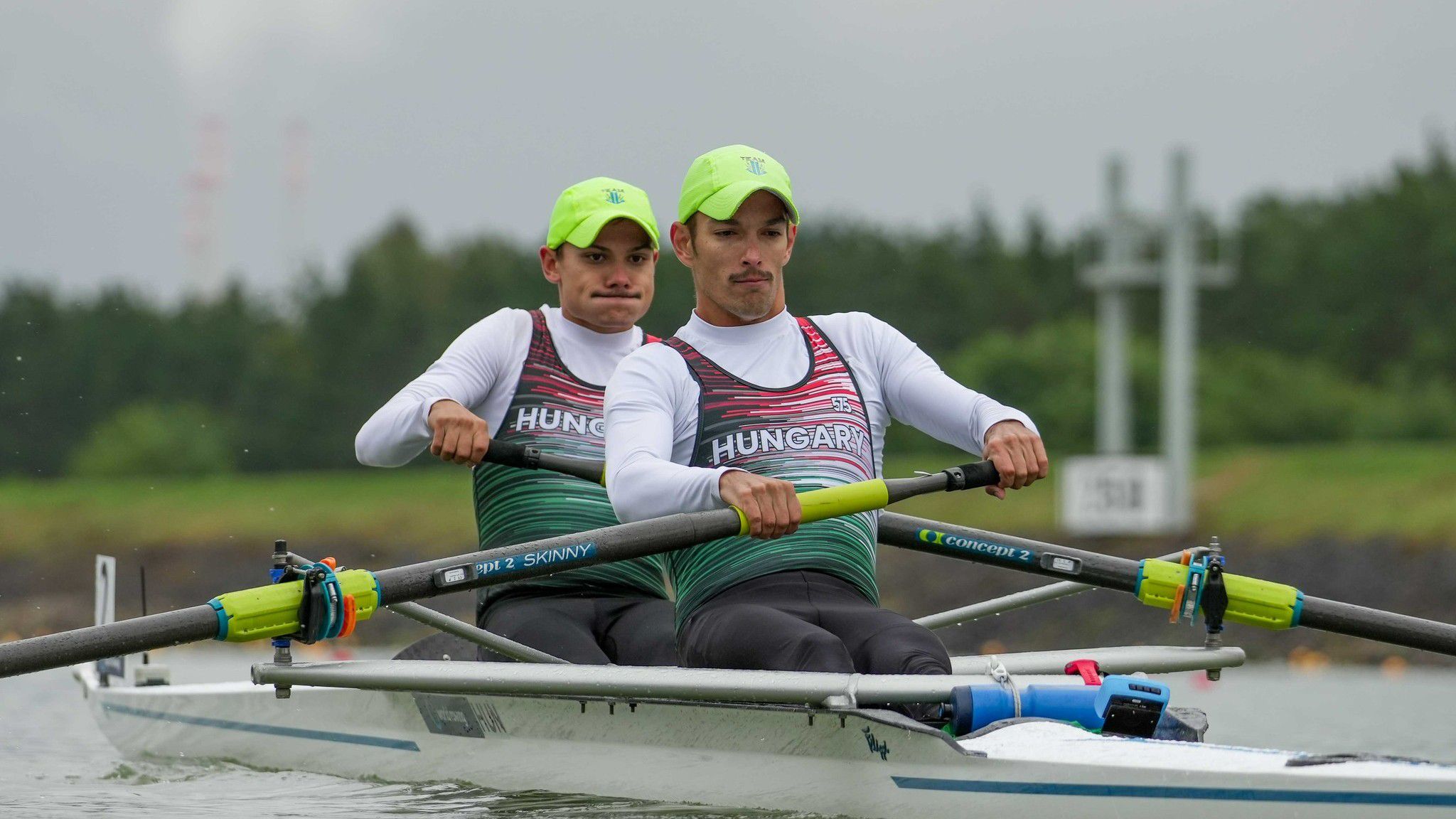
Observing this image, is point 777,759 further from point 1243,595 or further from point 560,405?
point 560,405

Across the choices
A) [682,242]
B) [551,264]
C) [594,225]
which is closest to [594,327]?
[551,264]

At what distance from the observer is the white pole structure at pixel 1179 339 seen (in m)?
25.8

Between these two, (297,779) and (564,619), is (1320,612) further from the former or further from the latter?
(297,779)

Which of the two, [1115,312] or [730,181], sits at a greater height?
[1115,312]

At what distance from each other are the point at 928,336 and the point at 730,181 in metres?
45.8

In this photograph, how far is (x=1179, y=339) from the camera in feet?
84.9

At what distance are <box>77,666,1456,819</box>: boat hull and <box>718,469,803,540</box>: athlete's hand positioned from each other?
17.8 inches

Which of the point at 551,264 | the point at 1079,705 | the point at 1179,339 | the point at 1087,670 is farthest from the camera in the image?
the point at 1179,339

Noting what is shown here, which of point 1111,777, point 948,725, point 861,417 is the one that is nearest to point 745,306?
point 861,417

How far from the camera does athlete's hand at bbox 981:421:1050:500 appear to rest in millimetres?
4930

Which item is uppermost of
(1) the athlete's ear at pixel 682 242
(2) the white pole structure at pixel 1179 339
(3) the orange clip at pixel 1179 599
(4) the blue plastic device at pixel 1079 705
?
(2) the white pole structure at pixel 1179 339

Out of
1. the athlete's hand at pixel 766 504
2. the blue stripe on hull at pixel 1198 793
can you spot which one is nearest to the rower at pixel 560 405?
the athlete's hand at pixel 766 504

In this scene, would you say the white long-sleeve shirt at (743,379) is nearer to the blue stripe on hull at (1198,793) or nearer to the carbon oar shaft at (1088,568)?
the carbon oar shaft at (1088,568)

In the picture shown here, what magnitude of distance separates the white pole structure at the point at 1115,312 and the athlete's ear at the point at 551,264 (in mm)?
20148
